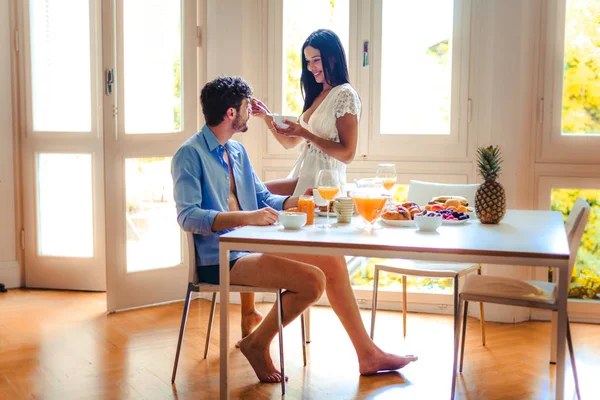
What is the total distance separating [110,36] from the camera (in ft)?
14.8

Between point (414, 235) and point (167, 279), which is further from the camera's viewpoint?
point (167, 279)

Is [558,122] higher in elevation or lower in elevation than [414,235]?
higher

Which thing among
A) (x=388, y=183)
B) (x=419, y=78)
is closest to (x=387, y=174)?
(x=388, y=183)

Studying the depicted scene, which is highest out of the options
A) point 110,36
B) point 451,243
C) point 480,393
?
point 110,36

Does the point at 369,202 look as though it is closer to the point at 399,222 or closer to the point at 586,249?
the point at 399,222

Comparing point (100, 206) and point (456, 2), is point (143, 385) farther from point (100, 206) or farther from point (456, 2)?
point (456, 2)

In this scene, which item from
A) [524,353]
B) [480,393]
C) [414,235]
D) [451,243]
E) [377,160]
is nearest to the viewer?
[451,243]

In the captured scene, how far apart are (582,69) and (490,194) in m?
1.74

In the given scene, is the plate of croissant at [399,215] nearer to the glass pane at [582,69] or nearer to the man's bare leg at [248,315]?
the man's bare leg at [248,315]

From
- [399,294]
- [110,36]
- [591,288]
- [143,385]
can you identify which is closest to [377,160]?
[399,294]

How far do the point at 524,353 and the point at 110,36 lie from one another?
111 inches

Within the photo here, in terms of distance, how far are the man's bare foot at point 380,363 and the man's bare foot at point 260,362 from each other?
384 millimetres

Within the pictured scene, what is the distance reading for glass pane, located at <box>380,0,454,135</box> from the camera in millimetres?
4566

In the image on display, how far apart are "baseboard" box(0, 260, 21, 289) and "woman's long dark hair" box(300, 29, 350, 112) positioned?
2.44 metres
